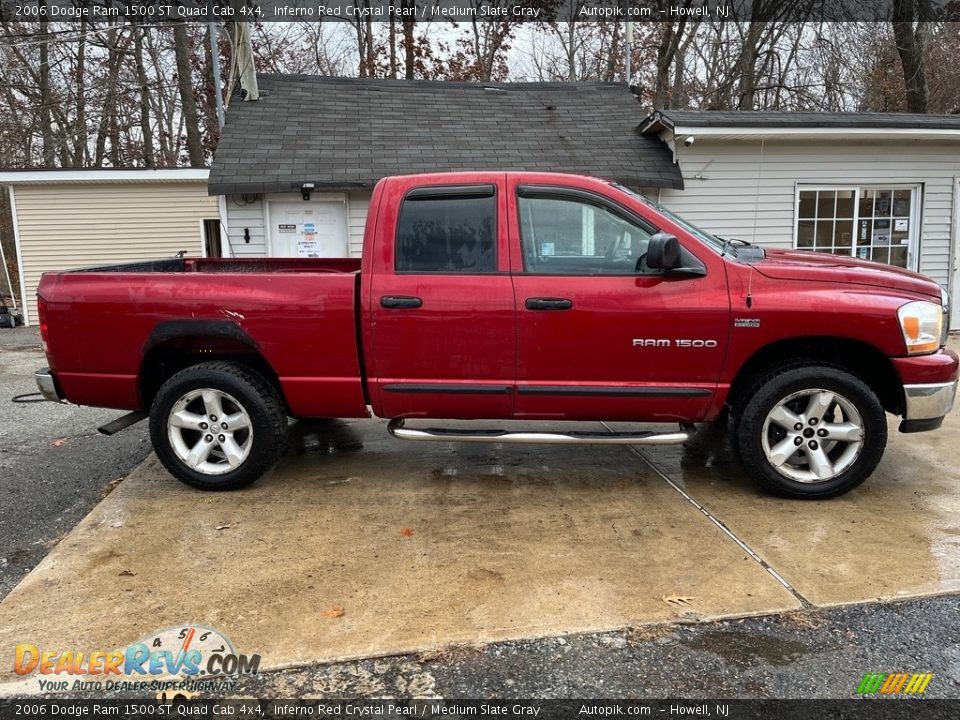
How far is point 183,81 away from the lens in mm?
20047

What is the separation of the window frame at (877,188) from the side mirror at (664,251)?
24.2ft

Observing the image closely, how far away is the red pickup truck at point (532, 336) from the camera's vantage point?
3.88 metres

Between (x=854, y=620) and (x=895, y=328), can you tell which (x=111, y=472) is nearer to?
(x=854, y=620)

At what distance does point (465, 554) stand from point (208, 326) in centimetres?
209

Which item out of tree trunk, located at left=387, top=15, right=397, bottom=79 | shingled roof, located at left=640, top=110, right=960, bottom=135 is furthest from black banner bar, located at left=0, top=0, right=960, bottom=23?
shingled roof, located at left=640, top=110, right=960, bottom=135

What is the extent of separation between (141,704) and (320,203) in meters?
8.56

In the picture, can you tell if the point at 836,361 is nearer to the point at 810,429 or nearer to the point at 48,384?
the point at 810,429

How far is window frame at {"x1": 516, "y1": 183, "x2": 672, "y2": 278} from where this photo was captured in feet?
13.1

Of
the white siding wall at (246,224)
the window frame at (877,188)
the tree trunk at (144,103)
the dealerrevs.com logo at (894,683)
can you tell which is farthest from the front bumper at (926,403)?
the tree trunk at (144,103)

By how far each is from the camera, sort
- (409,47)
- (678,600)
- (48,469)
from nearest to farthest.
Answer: (678,600) < (48,469) < (409,47)

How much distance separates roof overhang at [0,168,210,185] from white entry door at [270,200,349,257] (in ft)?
11.0

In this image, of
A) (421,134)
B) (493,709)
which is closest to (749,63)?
(421,134)

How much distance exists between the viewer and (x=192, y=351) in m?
4.45

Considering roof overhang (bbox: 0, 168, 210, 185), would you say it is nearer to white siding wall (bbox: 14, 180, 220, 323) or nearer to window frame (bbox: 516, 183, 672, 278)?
white siding wall (bbox: 14, 180, 220, 323)
